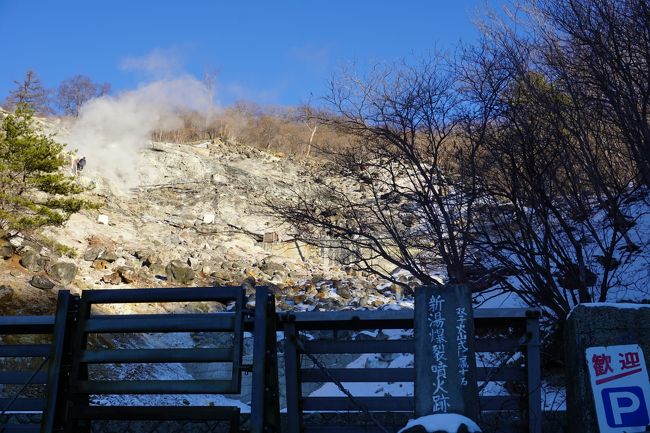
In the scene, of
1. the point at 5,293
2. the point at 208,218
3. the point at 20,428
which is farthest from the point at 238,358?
the point at 208,218

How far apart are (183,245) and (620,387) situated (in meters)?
19.3

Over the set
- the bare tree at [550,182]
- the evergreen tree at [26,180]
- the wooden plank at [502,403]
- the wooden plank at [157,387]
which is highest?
the evergreen tree at [26,180]

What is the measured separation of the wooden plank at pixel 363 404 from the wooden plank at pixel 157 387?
0.65m

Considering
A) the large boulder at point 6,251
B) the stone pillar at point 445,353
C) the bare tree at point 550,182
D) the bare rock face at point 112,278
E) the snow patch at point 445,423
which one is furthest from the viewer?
the bare rock face at point 112,278

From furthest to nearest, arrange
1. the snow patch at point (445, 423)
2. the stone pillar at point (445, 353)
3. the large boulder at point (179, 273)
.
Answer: the large boulder at point (179, 273), the stone pillar at point (445, 353), the snow patch at point (445, 423)

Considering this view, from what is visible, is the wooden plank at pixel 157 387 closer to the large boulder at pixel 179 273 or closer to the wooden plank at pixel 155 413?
the wooden plank at pixel 155 413

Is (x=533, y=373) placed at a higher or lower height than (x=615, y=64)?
lower

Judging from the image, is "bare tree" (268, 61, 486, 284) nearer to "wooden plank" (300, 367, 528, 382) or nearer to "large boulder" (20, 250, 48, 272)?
"wooden plank" (300, 367, 528, 382)

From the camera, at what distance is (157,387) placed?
379 cm

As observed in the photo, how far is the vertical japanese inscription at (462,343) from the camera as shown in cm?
340

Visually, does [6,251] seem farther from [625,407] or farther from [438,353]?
[625,407]

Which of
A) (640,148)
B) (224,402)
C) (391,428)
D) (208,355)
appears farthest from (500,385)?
→ (224,402)

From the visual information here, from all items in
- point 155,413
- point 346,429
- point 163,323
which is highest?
point 163,323

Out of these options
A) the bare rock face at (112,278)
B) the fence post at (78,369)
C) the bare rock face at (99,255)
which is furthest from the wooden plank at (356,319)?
the bare rock face at (99,255)
